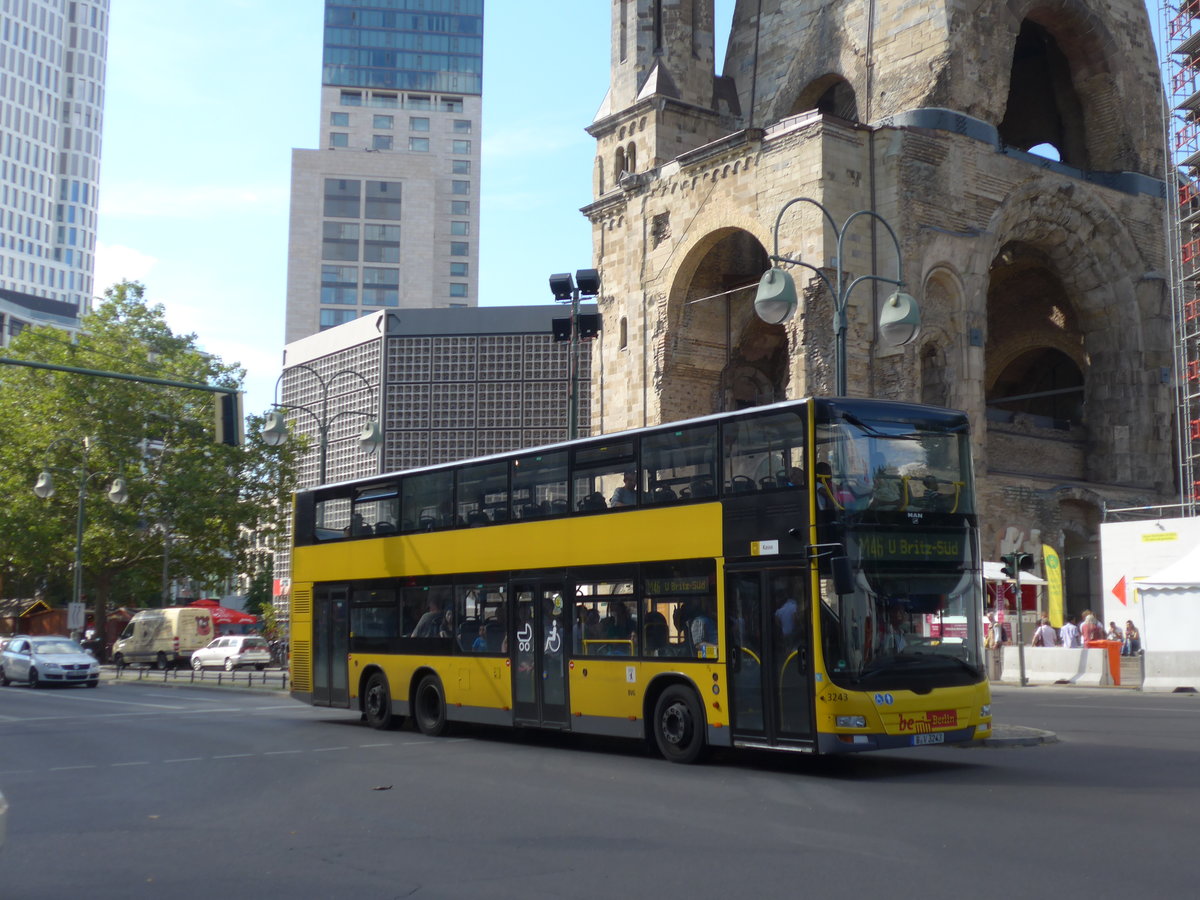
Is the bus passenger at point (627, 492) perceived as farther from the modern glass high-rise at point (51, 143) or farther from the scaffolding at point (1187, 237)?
the modern glass high-rise at point (51, 143)

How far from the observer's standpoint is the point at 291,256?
112 m

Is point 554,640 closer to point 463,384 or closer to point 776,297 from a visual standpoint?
point 776,297

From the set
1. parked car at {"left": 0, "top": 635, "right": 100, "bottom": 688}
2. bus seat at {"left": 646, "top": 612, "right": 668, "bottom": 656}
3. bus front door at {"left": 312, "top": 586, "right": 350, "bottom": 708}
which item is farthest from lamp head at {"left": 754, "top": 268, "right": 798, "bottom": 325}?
parked car at {"left": 0, "top": 635, "right": 100, "bottom": 688}

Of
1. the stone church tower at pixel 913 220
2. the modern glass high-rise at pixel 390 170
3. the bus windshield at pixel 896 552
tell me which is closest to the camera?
the bus windshield at pixel 896 552

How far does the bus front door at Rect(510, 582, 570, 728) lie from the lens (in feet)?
47.9

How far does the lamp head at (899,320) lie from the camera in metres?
17.7

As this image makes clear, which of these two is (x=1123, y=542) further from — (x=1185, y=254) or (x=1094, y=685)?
(x=1185, y=254)

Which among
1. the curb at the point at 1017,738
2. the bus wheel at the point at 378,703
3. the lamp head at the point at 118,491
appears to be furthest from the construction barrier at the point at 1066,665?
the lamp head at the point at 118,491

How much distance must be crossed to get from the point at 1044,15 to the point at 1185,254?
8.78 m

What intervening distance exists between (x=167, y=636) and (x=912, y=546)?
40.1 m

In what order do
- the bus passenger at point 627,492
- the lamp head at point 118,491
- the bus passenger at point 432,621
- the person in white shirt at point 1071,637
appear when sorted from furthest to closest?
the lamp head at point 118,491, the person in white shirt at point 1071,637, the bus passenger at point 432,621, the bus passenger at point 627,492

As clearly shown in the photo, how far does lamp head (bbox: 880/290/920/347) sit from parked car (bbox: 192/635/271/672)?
2949cm

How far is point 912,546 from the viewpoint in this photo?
11812 millimetres

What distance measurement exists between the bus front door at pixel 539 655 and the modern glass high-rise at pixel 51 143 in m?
118
